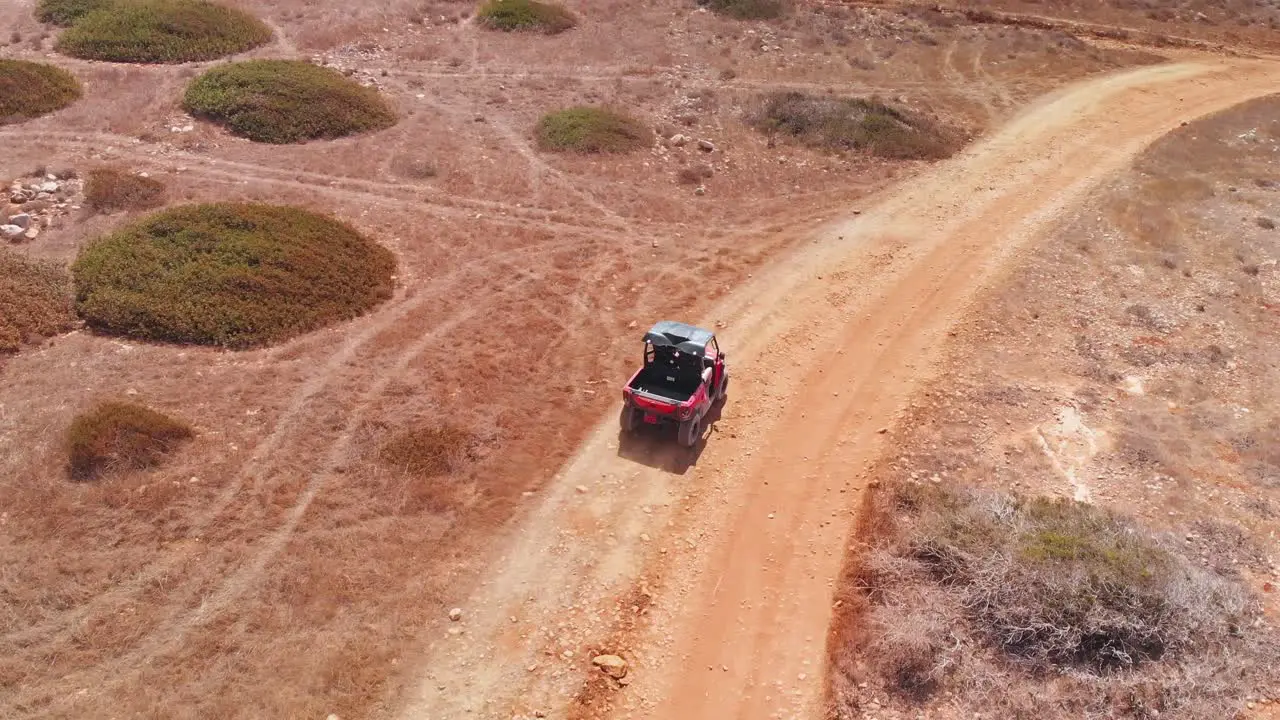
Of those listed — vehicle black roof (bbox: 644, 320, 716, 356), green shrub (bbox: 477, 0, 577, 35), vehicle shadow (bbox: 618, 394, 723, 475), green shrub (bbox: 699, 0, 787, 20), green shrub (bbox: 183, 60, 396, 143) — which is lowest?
vehicle shadow (bbox: 618, 394, 723, 475)

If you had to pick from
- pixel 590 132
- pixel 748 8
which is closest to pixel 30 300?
pixel 590 132

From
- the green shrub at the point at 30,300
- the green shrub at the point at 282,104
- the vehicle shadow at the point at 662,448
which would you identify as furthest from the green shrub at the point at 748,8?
the green shrub at the point at 30,300

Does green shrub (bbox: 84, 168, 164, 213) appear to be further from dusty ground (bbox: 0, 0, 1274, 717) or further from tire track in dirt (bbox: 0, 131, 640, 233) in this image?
tire track in dirt (bbox: 0, 131, 640, 233)

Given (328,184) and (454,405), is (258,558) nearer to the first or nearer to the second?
(454,405)

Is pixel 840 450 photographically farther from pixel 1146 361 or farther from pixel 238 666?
pixel 238 666

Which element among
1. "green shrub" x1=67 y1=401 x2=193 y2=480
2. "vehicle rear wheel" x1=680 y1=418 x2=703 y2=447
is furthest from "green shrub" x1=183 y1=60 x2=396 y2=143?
"vehicle rear wheel" x1=680 y1=418 x2=703 y2=447

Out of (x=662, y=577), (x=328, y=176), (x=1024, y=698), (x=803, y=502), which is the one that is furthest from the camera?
(x=328, y=176)

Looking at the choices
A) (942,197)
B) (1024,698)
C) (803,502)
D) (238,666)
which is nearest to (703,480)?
(803,502)
